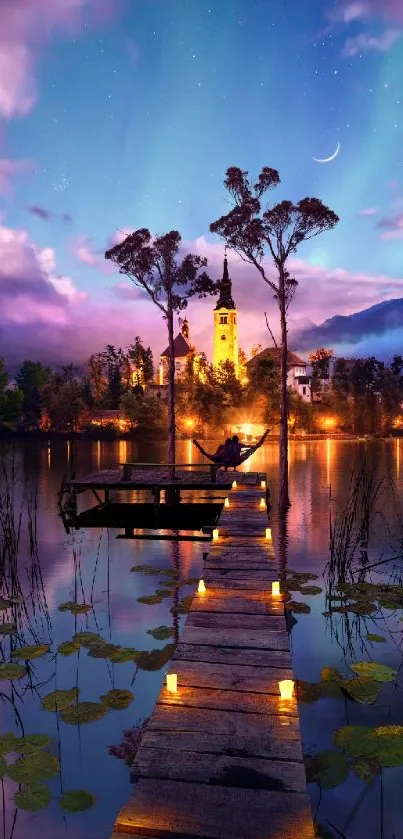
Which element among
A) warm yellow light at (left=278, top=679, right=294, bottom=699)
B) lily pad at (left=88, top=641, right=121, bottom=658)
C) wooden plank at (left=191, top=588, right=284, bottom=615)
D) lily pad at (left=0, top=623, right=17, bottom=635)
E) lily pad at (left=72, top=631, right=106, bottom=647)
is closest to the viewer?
warm yellow light at (left=278, top=679, right=294, bottom=699)

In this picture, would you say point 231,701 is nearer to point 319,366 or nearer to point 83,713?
point 83,713

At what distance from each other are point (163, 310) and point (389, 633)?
14.6 m

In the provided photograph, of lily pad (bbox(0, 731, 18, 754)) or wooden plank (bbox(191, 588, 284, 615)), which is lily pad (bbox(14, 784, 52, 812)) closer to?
lily pad (bbox(0, 731, 18, 754))

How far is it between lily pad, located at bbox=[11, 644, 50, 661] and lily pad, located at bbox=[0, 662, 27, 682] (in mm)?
214

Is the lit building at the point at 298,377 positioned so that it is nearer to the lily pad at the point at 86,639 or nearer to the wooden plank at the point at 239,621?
the lily pad at the point at 86,639

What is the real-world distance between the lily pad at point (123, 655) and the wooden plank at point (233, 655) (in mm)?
2150

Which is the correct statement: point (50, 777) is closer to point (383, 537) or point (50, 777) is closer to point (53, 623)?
point (53, 623)

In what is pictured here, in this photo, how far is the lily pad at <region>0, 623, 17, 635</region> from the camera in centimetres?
830

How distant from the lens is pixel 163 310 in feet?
66.5

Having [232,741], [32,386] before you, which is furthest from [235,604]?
[32,386]

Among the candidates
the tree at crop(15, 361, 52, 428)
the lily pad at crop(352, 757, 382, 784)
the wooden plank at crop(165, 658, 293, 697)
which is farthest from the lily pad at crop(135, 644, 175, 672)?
the tree at crop(15, 361, 52, 428)

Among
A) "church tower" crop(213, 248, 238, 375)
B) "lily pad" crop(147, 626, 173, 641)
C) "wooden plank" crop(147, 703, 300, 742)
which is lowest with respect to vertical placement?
"lily pad" crop(147, 626, 173, 641)

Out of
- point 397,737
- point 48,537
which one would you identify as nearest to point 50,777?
point 397,737

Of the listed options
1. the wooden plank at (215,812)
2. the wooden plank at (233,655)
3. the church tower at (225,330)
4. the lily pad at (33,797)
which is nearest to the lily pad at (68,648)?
the wooden plank at (233,655)
